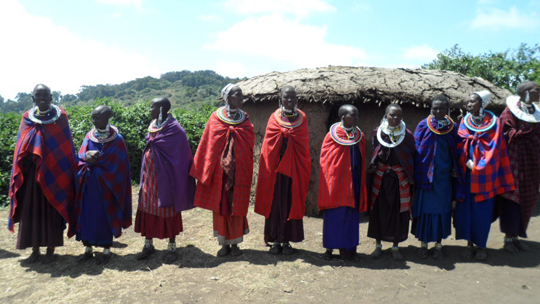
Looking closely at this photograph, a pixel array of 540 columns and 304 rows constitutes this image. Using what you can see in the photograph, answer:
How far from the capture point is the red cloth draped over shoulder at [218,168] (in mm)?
4441

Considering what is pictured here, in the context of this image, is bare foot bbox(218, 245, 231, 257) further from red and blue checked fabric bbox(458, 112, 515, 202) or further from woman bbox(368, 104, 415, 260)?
red and blue checked fabric bbox(458, 112, 515, 202)

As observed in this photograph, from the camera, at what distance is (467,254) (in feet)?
14.8

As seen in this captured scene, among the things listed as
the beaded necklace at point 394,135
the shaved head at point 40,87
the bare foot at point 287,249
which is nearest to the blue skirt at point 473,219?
the beaded necklace at point 394,135

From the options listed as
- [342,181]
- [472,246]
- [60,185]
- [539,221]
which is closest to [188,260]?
[60,185]

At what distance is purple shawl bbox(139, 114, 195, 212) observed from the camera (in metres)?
4.37

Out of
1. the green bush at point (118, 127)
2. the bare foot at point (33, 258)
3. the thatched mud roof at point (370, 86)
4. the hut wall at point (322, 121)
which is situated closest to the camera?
the bare foot at point (33, 258)

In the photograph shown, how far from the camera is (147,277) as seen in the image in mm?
4051

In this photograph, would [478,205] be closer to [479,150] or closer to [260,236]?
[479,150]

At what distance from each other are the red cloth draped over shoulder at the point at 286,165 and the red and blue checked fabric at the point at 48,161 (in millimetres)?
2358

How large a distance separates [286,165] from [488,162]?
242 centimetres

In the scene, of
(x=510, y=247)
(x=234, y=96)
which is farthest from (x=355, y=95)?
(x=510, y=247)

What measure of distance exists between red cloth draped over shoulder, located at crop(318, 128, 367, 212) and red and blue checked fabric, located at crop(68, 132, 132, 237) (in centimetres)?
248

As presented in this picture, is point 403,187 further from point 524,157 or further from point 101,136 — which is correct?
point 101,136

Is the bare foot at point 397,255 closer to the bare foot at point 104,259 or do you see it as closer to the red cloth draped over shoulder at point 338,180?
the red cloth draped over shoulder at point 338,180
